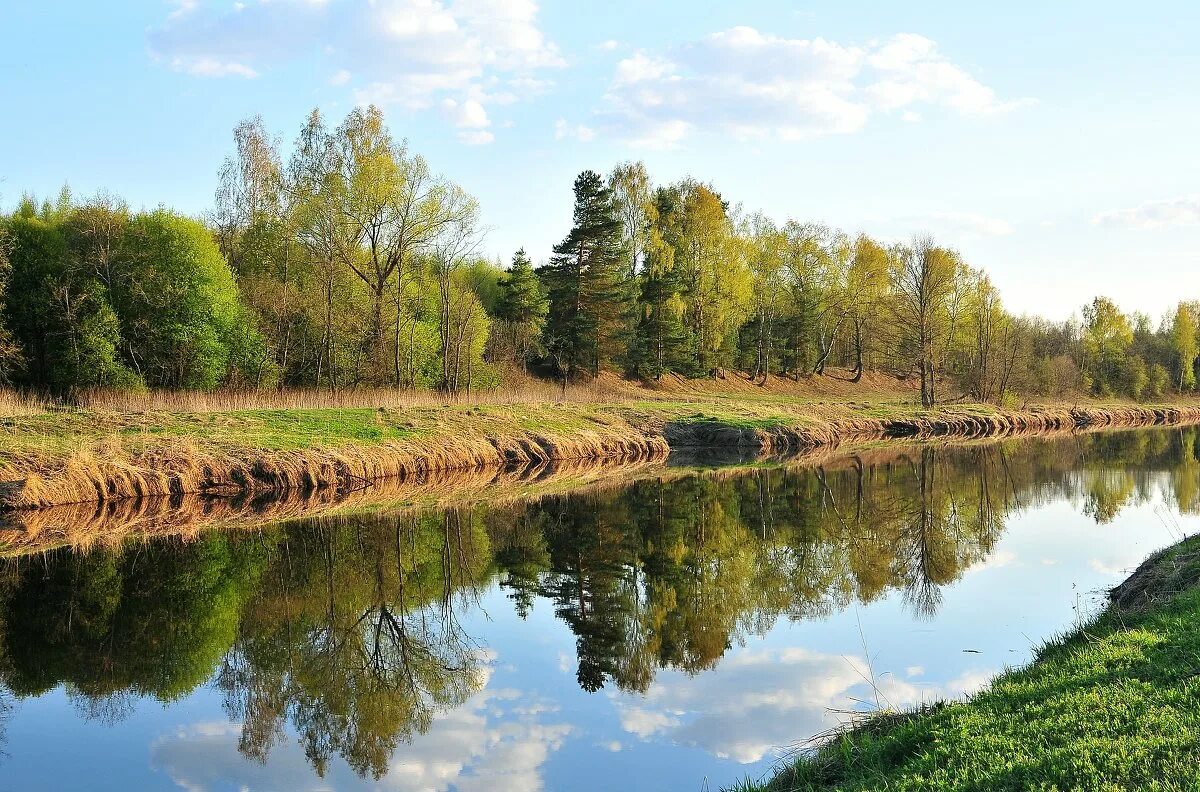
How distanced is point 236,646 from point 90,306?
98.1ft

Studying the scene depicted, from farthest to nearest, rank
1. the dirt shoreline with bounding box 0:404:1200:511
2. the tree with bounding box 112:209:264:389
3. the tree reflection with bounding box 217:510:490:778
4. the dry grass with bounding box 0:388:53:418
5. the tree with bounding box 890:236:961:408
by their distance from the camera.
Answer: the tree with bounding box 890:236:961:408, the tree with bounding box 112:209:264:389, the dry grass with bounding box 0:388:53:418, the dirt shoreline with bounding box 0:404:1200:511, the tree reflection with bounding box 217:510:490:778

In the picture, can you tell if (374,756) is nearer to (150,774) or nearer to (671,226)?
(150,774)

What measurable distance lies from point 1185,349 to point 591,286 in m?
64.4

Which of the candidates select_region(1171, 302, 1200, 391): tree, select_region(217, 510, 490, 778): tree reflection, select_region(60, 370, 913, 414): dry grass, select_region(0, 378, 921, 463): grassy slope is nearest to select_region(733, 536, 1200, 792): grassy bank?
select_region(217, 510, 490, 778): tree reflection

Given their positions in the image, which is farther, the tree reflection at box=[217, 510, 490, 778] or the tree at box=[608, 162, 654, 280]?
the tree at box=[608, 162, 654, 280]

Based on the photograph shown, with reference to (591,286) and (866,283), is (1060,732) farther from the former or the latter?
(866,283)

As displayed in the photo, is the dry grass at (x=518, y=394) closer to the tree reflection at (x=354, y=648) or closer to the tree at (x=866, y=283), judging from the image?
the tree at (x=866, y=283)

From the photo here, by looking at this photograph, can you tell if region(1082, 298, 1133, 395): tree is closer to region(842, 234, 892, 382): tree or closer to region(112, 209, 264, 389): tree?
region(842, 234, 892, 382): tree

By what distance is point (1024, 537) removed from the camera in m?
16.8

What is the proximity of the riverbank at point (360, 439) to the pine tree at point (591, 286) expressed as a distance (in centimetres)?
517

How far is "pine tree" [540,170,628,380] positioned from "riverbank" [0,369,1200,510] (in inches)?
203

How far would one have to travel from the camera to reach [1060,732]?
5383 mm

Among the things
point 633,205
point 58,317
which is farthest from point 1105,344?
point 58,317

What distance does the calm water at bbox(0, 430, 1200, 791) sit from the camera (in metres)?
7.37
